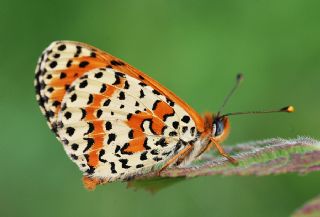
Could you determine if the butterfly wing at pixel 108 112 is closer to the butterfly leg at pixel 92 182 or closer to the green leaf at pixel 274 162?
the butterfly leg at pixel 92 182

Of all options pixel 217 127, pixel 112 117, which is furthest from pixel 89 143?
pixel 217 127

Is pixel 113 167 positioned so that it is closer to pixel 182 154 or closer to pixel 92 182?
pixel 92 182

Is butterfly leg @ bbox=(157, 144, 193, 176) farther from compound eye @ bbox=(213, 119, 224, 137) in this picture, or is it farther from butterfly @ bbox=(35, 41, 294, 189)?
compound eye @ bbox=(213, 119, 224, 137)

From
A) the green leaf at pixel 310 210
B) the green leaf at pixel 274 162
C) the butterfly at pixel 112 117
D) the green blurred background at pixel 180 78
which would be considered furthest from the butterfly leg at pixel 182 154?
the green blurred background at pixel 180 78

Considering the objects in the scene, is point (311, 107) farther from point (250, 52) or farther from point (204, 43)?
point (204, 43)

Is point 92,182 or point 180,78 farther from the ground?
point 180,78

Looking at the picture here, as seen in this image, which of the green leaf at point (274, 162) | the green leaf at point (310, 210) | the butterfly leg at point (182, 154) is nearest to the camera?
the green leaf at point (310, 210)

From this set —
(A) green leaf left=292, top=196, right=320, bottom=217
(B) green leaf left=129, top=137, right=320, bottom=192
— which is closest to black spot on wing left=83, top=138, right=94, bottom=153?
(B) green leaf left=129, top=137, right=320, bottom=192

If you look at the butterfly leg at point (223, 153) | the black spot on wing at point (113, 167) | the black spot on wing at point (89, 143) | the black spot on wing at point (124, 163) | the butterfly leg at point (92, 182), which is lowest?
the butterfly leg at point (92, 182)
